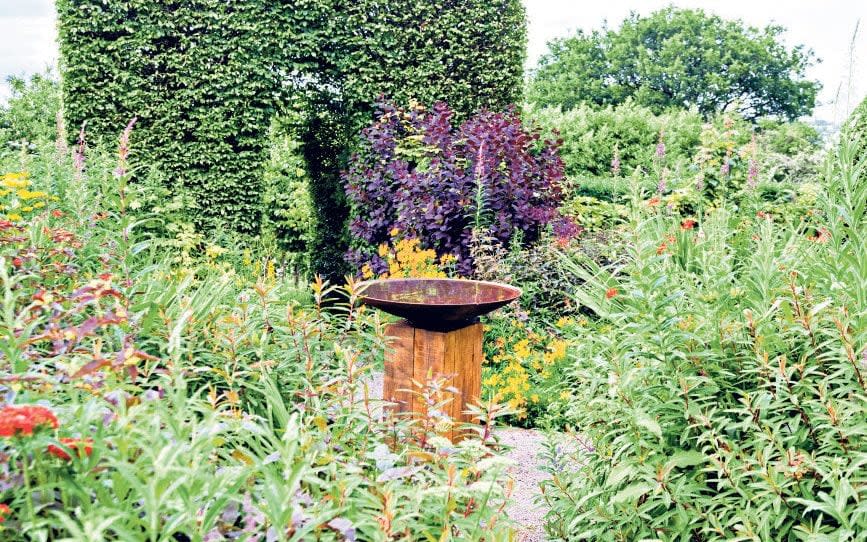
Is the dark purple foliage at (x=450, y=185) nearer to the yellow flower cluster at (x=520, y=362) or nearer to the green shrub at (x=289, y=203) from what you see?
the yellow flower cluster at (x=520, y=362)

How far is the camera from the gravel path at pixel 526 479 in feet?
10.7

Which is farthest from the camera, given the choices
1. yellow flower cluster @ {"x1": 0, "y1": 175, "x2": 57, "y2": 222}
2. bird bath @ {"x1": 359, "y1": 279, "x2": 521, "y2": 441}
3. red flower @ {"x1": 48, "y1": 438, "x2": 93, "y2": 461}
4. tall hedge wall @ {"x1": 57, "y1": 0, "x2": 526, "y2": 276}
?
tall hedge wall @ {"x1": 57, "y1": 0, "x2": 526, "y2": 276}

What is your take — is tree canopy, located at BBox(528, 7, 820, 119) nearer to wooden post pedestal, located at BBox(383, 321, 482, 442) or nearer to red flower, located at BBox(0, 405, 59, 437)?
wooden post pedestal, located at BBox(383, 321, 482, 442)

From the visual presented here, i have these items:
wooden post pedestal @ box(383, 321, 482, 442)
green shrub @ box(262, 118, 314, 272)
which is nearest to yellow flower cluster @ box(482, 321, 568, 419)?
wooden post pedestal @ box(383, 321, 482, 442)

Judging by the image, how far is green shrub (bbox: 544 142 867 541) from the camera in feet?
6.65

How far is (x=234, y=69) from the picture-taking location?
8016mm

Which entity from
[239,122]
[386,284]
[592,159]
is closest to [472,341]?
[386,284]

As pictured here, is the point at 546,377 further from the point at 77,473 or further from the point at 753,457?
the point at 77,473

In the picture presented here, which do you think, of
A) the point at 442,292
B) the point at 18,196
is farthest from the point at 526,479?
the point at 18,196

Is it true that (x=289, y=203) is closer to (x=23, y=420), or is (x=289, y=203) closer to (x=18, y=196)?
(x=18, y=196)

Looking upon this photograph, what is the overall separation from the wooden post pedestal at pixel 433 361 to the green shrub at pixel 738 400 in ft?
2.58

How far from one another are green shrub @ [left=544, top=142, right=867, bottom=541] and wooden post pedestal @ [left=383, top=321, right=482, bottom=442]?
78 cm

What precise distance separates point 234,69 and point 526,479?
6.03m

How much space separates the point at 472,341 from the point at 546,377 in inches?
75.9
